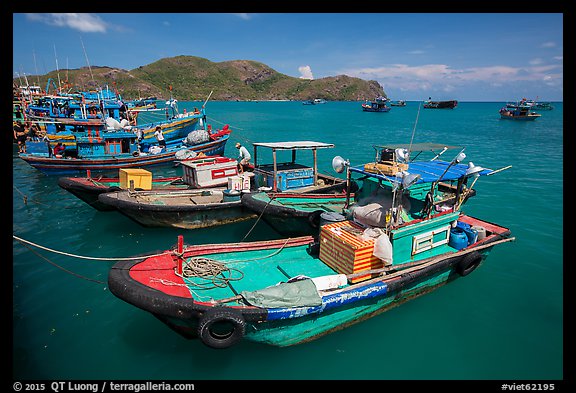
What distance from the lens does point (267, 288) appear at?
746 centimetres

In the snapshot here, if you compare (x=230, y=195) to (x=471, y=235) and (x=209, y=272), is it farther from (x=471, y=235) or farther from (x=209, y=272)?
(x=471, y=235)

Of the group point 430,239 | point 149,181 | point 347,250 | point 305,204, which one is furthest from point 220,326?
point 149,181

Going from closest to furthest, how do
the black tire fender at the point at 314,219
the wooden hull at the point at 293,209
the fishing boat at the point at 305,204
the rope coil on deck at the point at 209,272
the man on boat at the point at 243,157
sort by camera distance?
the rope coil on deck at the point at 209,272
the fishing boat at the point at 305,204
the black tire fender at the point at 314,219
the wooden hull at the point at 293,209
the man on boat at the point at 243,157

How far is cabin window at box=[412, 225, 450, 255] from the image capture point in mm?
9216

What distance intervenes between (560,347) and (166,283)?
33.7 feet

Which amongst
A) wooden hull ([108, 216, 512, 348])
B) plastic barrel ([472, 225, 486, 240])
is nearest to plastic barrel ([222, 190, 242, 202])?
wooden hull ([108, 216, 512, 348])

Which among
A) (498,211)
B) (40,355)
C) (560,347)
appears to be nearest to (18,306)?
(40,355)

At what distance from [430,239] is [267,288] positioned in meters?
5.25

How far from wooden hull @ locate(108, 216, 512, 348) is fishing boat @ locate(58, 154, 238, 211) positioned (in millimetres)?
7929

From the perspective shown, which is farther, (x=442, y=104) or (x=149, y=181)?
(x=442, y=104)

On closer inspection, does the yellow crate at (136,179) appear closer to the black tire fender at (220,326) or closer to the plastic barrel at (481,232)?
the black tire fender at (220,326)

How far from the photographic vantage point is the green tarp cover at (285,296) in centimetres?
707

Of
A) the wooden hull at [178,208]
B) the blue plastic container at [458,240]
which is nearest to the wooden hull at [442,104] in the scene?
the wooden hull at [178,208]

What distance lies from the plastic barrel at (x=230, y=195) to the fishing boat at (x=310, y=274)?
5.87 m
